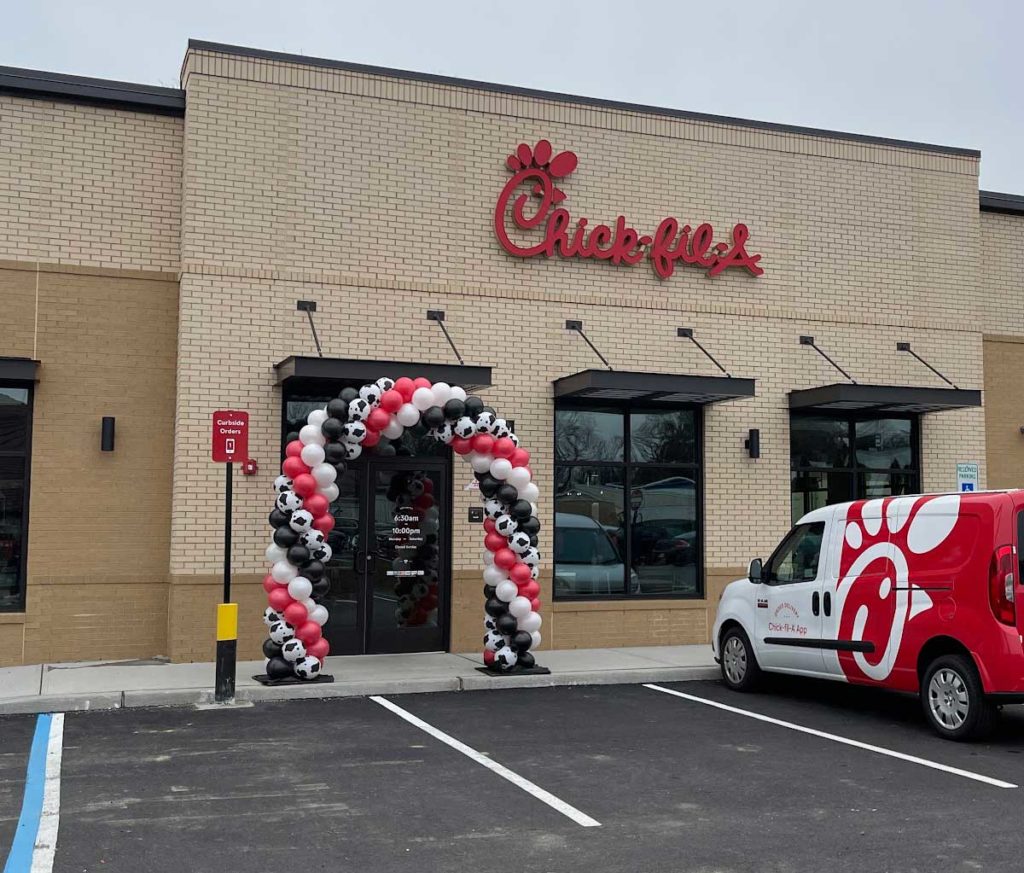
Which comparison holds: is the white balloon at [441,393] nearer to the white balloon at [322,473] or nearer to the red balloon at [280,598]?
the white balloon at [322,473]

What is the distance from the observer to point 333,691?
37.7 ft

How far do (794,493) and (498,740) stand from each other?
26.2 ft

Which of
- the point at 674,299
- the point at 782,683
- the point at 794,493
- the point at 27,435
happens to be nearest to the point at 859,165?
the point at 674,299

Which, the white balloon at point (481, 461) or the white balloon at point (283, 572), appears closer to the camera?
the white balloon at point (283, 572)

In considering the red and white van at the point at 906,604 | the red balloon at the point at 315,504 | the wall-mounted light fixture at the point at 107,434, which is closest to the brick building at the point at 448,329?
the wall-mounted light fixture at the point at 107,434

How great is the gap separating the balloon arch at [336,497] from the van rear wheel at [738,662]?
2.07 m

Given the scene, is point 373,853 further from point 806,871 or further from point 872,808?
point 872,808

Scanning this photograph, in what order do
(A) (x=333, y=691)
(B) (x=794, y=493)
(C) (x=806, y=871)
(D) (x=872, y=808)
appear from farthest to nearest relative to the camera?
(B) (x=794, y=493)
(A) (x=333, y=691)
(D) (x=872, y=808)
(C) (x=806, y=871)

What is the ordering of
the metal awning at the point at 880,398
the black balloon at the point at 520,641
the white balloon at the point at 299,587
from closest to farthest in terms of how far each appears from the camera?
the white balloon at the point at 299,587 → the black balloon at the point at 520,641 → the metal awning at the point at 880,398

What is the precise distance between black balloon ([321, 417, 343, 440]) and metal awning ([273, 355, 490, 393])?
1.00 meters

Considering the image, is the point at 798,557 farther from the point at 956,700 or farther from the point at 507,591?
the point at 507,591

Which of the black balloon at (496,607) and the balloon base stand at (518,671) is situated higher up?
the black balloon at (496,607)

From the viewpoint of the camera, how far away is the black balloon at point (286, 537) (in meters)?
11.5

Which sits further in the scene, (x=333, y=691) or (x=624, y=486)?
(x=624, y=486)
